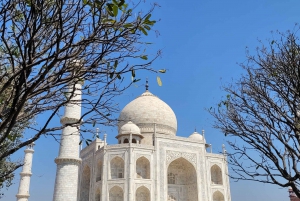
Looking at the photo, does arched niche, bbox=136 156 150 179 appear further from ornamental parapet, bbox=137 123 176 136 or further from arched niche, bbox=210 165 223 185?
arched niche, bbox=210 165 223 185

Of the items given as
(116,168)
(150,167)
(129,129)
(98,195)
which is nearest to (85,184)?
(98,195)

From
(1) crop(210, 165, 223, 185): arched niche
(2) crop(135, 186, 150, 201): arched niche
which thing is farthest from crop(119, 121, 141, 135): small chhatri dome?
(1) crop(210, 165, 223, 185): arched niche

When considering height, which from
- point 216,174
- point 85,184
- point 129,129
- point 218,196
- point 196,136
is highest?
point 196,136

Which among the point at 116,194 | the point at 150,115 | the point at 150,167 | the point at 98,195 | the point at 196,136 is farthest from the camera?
the point at 196,136

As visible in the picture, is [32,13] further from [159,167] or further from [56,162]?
[159,167]

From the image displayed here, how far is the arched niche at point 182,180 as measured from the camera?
21.7 metres

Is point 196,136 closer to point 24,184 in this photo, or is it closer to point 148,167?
point 148,167

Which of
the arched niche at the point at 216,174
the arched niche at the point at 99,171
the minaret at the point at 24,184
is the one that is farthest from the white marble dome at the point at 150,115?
the minaret at the point at 24,184

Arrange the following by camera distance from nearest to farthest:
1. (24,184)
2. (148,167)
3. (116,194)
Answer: (116,194) → (148,167) → (24,184)

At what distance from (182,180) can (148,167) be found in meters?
3.26

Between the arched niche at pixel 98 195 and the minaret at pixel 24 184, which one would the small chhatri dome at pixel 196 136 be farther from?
the minaret at pixel 24 184

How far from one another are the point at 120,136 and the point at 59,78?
60.2ft

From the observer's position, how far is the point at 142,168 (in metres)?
20.9

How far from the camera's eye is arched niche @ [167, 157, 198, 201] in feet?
71.2
